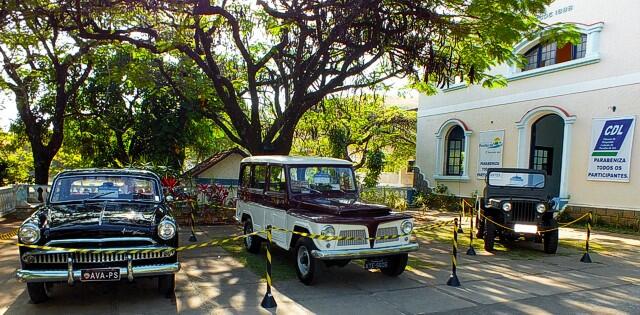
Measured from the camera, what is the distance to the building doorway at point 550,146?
18203 millimetres

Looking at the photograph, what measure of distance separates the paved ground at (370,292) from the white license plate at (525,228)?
96cm

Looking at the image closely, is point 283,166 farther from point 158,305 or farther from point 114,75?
point 114,75

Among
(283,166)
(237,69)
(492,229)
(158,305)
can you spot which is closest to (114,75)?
(237,69)

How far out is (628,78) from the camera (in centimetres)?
1330

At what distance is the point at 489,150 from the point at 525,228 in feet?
31.1

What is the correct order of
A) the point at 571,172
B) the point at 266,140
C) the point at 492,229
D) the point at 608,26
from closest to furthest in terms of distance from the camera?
the point at 492,229 → the point at 266,140 → the point at 608,26 → the point at 571,172

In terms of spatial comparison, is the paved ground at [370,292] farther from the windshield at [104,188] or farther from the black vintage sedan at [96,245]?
the windshield at [104,188]

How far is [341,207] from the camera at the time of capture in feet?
22.0

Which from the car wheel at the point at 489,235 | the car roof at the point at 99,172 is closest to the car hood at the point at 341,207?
the car roof at the point at 99,172

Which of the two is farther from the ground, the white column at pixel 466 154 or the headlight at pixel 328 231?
the white column at pixel 466 154

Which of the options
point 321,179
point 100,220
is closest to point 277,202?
point 321,179

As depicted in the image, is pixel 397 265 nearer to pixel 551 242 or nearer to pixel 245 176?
pixel 245 176

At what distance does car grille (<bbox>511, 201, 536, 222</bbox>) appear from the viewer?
9430mm

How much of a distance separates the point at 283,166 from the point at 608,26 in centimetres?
1199
